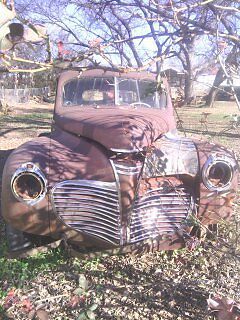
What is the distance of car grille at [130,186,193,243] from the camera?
10.7 feet

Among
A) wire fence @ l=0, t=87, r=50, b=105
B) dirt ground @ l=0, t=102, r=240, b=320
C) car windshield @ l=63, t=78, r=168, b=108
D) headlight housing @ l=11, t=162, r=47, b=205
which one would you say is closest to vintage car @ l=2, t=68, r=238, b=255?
headlight housing @ l=11, t=162, r=47, b=205

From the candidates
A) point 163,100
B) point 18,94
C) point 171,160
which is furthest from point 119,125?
point 18,94

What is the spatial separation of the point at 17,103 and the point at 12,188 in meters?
25.3

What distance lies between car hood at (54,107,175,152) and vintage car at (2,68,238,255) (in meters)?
0.01

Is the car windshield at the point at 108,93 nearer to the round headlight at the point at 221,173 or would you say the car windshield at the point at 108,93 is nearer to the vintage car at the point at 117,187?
the vintage car at the point at 117,187

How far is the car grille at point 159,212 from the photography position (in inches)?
128

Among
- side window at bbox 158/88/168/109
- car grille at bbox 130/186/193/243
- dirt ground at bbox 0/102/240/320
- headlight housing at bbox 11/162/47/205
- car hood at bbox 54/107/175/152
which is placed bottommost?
dirt ground at bbox 0/102/240/320

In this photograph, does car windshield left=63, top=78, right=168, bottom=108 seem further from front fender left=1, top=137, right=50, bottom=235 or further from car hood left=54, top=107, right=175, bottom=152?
front fender left=1, top=137, right=50, bottom=235

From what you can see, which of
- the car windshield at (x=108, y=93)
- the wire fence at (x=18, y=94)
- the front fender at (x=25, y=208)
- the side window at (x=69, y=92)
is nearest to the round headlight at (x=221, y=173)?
the front fender at (x=25, y=208)

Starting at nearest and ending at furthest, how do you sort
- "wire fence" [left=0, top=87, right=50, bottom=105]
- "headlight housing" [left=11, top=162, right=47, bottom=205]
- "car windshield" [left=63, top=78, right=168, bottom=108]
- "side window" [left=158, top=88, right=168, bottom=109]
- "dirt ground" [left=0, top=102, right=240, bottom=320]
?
A: 1. "dirt ground" [left=0, top=102, right=240, bottom=320]
2. "headlight housing" [left=11, top=162, right=47, bottom=205]
3. "car windshield" [left=63, top=78, right=168, bottom=108]
4. "side window" [left=158, top=88, right=168, bottom=109]
5. "wire fence" [left=0, top=87, right=50, bottom=105]

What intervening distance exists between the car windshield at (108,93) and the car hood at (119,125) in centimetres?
21

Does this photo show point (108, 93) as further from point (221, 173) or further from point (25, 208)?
point (25, 208)

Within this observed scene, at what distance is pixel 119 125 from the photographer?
3.49 m

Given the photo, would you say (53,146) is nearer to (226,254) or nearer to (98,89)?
(98,89)
